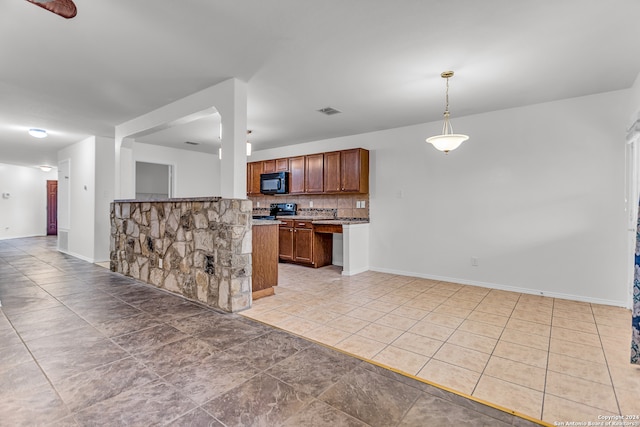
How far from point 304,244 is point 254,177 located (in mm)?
2314

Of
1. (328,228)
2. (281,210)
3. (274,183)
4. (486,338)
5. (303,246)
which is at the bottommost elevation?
(486,338)

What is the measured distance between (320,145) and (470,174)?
2.87 m

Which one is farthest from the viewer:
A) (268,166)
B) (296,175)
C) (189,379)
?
(268,166)

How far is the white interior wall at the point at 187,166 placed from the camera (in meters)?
6.60

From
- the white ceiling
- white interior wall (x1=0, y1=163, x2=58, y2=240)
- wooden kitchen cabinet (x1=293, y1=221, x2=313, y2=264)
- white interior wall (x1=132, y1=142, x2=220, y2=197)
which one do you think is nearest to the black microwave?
wooden kitchen cabinet (x1=293, y1=221, x2=313, y2=264)

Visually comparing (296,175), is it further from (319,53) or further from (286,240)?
(319,53)

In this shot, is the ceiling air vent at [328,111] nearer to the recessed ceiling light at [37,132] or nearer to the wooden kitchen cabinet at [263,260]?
the wooden kitchen cabinet at [263,260]

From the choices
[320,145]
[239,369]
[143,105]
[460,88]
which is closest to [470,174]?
[460,88]

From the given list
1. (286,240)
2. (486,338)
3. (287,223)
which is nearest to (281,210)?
(287,223)

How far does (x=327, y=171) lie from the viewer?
5.82 metres

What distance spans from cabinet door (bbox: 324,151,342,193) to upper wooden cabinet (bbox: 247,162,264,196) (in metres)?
1.88

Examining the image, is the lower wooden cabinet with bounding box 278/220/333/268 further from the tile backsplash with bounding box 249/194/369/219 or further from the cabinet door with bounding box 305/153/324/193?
the cabinet door with bounding box 305/153/324/193

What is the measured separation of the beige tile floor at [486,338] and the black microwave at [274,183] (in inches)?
105

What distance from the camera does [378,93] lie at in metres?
3.68
